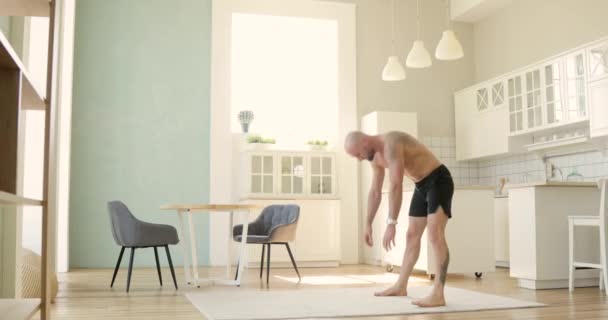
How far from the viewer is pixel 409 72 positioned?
909cm

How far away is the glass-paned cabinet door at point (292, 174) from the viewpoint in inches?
321

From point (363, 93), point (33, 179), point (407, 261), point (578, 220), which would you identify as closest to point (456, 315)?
point (407, 261)

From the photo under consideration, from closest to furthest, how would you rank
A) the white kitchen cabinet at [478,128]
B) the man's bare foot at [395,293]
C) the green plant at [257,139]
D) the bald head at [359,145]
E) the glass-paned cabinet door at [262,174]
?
the bald head at [359,145] → the man's bare foot at [395,293] → the white kitchen cabinet at [478,128] → the glass-paned cabinet door at [262,174] → the green plant at [257,139]

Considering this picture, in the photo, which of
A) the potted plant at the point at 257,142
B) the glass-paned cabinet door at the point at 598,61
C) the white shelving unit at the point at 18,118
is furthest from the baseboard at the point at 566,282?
the white shelving unit at the point at 18,118

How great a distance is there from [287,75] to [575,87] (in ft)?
12.8

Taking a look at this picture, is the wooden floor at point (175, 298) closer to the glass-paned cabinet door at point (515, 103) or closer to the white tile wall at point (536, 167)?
the white tile wall at point (536, 167)

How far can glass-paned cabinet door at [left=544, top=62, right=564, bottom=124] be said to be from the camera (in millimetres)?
6914

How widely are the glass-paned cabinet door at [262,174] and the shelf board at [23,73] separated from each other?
6.02 meters

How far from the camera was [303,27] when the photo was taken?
913cm

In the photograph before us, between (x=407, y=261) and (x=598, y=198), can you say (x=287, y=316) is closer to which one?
(x=407, y=261)

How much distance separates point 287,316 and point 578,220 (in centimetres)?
277

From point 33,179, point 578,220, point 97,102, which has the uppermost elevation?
point 97,102

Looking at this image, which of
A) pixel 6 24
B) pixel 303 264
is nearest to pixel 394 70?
pixel 303 264

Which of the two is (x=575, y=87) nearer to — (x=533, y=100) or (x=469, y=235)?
(x=533, y=100)
